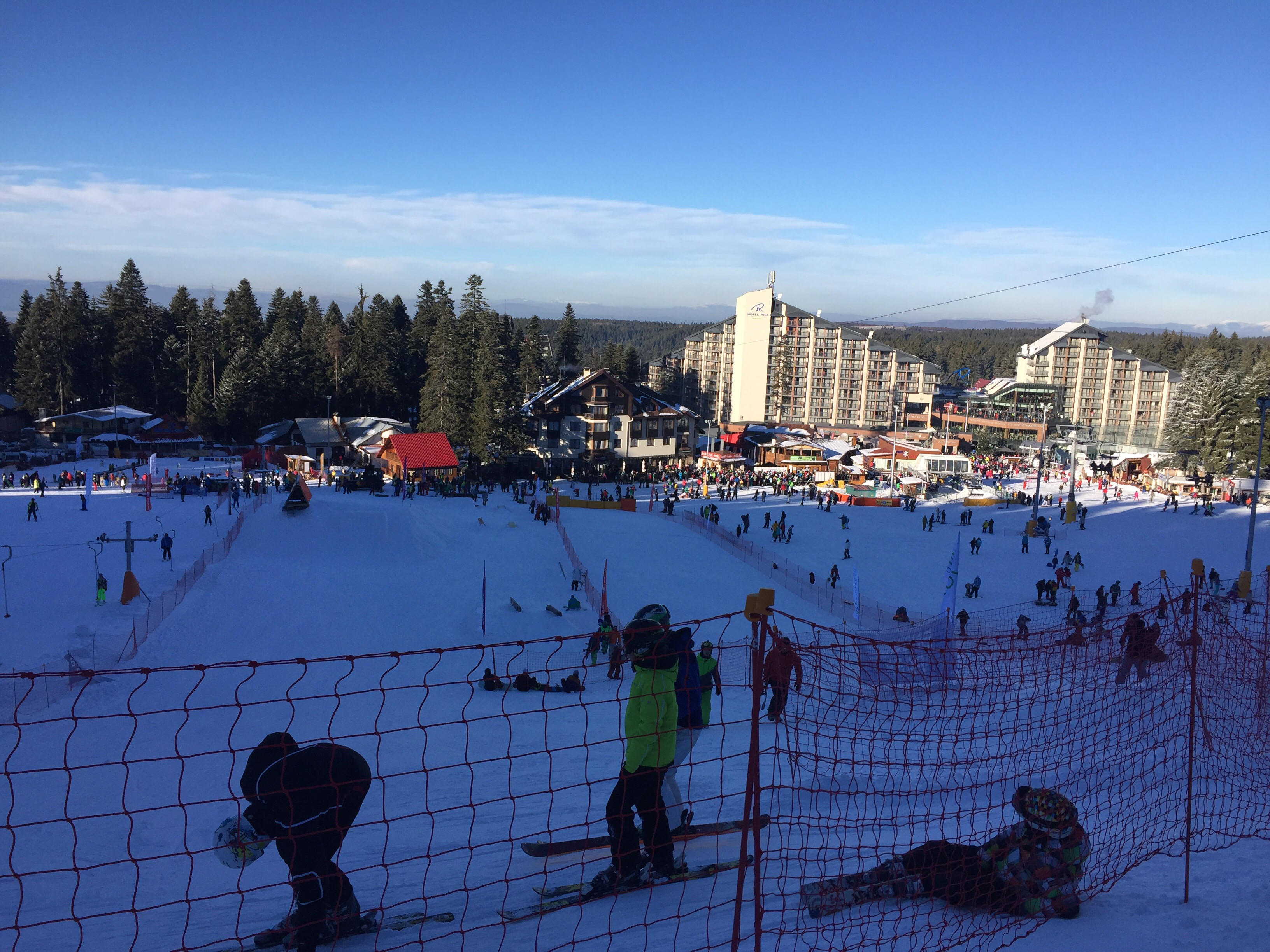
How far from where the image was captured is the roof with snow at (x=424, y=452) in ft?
112

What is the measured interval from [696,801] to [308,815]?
2.07 metres

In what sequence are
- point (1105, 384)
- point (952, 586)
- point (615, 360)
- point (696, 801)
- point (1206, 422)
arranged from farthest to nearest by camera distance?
point (1105, 384), point (615, 360), point (1206, 422), point (952, 586), point (696, 801)

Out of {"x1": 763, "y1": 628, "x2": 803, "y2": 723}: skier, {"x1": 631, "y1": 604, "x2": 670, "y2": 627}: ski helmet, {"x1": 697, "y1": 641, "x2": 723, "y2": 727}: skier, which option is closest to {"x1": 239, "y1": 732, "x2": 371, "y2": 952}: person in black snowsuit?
{"x1": 631, "y1": 604, "x2": 670, "y2": 627}: ski helmet

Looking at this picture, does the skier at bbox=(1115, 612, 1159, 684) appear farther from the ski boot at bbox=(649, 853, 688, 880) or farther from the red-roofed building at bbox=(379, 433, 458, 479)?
the red-roofed building at bbox=(379, 433, 458, 479)

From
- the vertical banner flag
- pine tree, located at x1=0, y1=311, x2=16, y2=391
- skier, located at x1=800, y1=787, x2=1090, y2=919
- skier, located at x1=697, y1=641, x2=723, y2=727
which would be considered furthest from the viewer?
pine tree, located at x1=0, y1=311, x2=16, y2=391

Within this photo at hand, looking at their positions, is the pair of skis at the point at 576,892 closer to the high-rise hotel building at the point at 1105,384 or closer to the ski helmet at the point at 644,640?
the ski helmet at the point at 644,640

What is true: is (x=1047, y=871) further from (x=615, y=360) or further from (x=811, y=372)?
(x=811, y=372)

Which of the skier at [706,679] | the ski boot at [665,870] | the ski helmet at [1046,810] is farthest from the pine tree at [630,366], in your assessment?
the ski helmet at [1046,810]

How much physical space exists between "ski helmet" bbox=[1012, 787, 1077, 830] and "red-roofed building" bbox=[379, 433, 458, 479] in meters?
31.4

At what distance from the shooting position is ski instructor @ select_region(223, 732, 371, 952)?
11.7 ft

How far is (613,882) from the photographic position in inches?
173

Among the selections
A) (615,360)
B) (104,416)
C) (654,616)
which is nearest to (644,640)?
(654,616)

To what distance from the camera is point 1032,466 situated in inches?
2218

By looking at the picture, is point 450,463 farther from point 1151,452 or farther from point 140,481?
point 1151,452
